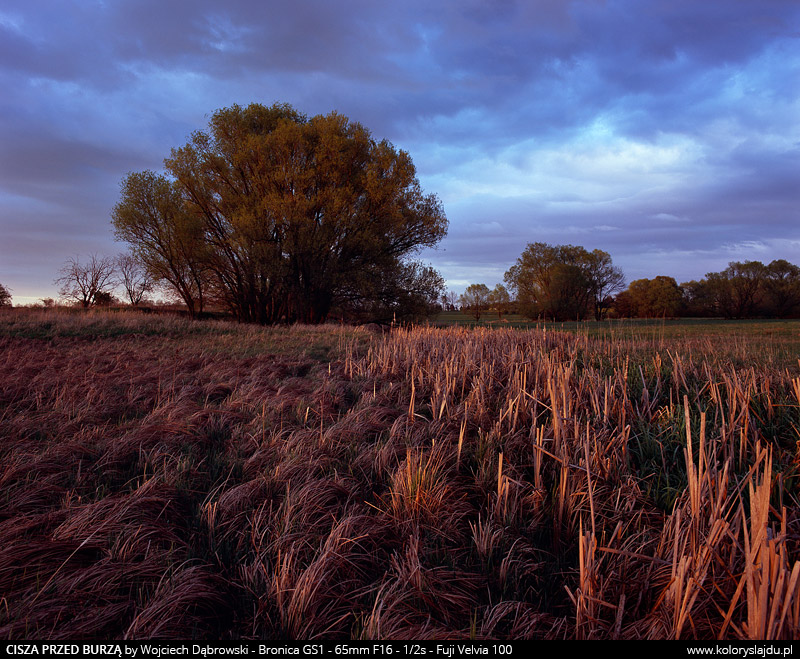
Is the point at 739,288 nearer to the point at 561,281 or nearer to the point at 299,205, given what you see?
the point at 561,281

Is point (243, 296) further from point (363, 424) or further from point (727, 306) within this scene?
point (727, 306)

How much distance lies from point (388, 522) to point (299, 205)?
857 inches

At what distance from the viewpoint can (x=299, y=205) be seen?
21.8m

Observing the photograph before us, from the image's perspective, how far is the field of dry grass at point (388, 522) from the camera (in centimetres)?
169

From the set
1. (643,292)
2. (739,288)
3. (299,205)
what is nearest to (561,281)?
(643,292)

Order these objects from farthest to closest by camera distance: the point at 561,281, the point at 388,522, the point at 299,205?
the point at 561,281 → the point at 299,205 → the point at 388,522

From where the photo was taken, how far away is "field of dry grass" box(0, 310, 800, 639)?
169 cm

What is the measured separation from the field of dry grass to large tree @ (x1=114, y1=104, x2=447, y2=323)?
1881 centimetres

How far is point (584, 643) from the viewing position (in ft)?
5.33

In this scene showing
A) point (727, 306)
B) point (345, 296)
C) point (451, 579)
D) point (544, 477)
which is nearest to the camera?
point (451, 579)

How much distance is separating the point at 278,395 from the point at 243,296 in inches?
915

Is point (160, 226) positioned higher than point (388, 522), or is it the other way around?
point (160, 226)

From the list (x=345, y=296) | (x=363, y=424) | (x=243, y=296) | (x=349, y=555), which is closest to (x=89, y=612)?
(x=349, y=555)

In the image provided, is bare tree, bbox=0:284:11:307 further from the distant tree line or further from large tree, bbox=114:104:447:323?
the distant tree line
